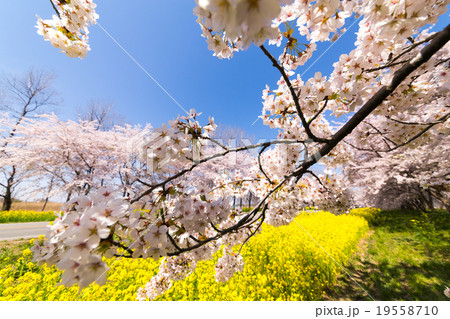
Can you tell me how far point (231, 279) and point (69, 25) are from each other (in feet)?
15.2

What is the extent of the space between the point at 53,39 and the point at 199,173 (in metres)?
16.7

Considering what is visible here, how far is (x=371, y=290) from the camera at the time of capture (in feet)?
13.9

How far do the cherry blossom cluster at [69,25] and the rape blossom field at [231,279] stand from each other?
2975mm

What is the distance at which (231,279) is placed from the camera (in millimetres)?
3660

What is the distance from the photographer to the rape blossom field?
3.14 metres

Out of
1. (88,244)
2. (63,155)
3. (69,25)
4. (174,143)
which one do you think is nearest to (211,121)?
(174,143)

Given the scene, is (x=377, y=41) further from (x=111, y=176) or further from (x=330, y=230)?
(x=111, y=176)

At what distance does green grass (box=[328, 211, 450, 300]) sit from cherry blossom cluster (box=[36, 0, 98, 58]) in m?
6.15

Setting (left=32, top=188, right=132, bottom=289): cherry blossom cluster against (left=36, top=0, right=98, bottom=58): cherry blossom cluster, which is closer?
(left=32, top=188, right=132, bottom=289): cherry blossom cluster

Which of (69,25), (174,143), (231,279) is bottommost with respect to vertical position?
(231,279)

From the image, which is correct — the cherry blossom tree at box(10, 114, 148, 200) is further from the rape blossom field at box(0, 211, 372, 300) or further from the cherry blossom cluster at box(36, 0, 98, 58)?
the cherry blossom cluster at box(36, 0, 98, 58)

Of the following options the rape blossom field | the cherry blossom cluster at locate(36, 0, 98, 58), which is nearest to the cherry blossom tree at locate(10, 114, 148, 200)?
the rape blossom field

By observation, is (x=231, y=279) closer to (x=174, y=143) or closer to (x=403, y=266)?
(x=174, y=143)

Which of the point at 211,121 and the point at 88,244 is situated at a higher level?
the point at 211,121
